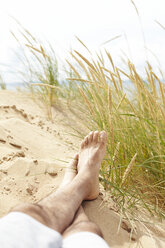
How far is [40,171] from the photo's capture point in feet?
5.77

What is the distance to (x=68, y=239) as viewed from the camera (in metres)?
0.96

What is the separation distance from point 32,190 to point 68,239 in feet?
2.21

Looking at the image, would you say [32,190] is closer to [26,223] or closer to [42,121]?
[26,223]

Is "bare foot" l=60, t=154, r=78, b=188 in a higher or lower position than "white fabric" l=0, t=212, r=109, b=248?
lower

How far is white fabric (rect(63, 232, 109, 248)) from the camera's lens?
0.90 metres

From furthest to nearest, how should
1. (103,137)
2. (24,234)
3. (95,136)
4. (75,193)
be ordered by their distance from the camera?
(95,136)
(103,137)
(75,193)
(24,234)

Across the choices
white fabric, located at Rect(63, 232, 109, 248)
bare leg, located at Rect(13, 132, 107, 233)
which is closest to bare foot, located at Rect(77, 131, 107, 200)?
bare leg, located at Rect(13, 132, 107, 233)

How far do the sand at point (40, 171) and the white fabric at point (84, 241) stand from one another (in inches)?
10.0

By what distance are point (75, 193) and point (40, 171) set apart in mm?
458

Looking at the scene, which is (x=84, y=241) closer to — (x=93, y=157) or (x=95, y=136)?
(x=93, y=157)

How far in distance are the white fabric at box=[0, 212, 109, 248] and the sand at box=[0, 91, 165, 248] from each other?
0.29 meters

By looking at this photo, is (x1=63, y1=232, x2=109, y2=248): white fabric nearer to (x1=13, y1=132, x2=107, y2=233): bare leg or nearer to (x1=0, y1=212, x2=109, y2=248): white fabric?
(x1=0, y1=212, x2=109, y2=248): white fabric

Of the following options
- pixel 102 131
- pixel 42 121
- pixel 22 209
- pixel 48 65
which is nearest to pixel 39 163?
pixel 102 131

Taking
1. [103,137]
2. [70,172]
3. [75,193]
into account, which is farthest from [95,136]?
[75,193]
